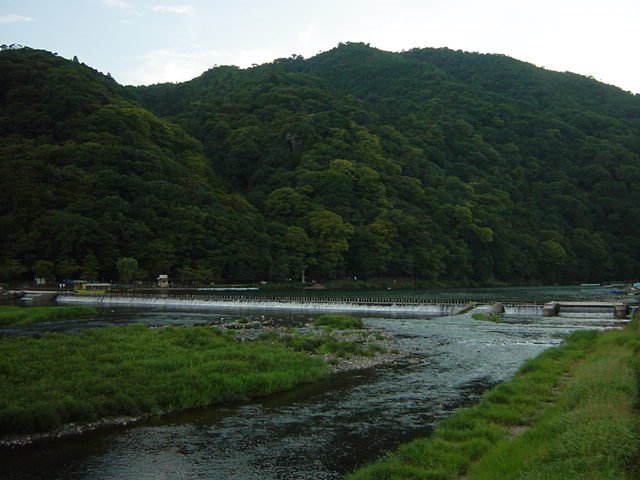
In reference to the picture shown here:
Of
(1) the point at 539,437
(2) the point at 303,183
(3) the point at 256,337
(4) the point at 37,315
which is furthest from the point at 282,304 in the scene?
(2) the point at 303,183

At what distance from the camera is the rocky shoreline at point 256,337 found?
14.7m

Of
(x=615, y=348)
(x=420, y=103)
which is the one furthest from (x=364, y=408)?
(x=420, y=103)

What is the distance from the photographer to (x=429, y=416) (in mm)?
17250

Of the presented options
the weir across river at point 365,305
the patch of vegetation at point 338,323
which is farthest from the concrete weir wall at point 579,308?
the patch of vegetation at point 338,323

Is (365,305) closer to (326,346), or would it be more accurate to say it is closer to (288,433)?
(326,346)

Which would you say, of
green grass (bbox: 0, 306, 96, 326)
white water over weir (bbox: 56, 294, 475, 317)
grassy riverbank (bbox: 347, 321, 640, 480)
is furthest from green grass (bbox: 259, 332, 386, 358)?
white water over weir (bbox: 56, 294, 475, 317)

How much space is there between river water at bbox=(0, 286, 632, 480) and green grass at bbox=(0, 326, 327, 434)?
87 cm

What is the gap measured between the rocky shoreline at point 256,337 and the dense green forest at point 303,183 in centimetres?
4951

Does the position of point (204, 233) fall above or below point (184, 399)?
above

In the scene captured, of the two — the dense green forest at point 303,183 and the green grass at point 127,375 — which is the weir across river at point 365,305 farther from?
the green grass at point 127,375

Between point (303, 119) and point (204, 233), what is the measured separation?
4931cm

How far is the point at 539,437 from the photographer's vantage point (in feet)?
40.8

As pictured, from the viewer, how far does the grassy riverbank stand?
9617mm

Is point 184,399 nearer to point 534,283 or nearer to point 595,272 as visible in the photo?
point 534,283
